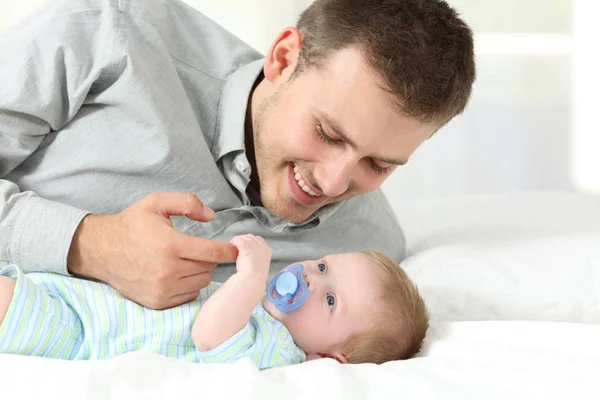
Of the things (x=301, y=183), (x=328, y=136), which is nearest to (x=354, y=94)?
(x=328, y=136)

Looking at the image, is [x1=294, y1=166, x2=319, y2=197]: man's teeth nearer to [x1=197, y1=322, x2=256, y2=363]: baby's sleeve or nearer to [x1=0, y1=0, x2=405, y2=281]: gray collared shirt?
[x1=0, y1=0, x2=405, y2=281]: gray collared shirt

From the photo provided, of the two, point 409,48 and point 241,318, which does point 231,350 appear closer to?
point 241,318

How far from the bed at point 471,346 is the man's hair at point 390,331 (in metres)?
0.04

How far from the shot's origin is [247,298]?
1.33 meters

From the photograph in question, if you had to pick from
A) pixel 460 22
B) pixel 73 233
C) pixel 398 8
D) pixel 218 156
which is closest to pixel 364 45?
pixel 398 8

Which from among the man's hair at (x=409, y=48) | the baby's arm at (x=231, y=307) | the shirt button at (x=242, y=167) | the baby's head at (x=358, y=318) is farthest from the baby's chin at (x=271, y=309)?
the man's hair at (x=409, y=48)

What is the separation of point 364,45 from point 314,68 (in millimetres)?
128

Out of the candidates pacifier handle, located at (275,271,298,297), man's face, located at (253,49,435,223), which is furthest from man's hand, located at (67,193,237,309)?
man's face, located at (253,49,435,223)

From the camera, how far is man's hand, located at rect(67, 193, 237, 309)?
131 centimetres

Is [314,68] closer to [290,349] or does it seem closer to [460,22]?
[460,22]

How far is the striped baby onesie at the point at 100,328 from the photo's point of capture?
126 centimetres

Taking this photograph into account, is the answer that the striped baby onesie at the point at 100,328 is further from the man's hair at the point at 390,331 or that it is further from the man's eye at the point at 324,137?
the man's eye at the point at 324,137

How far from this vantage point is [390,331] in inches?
56.1

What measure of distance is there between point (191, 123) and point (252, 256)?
0.45 m
